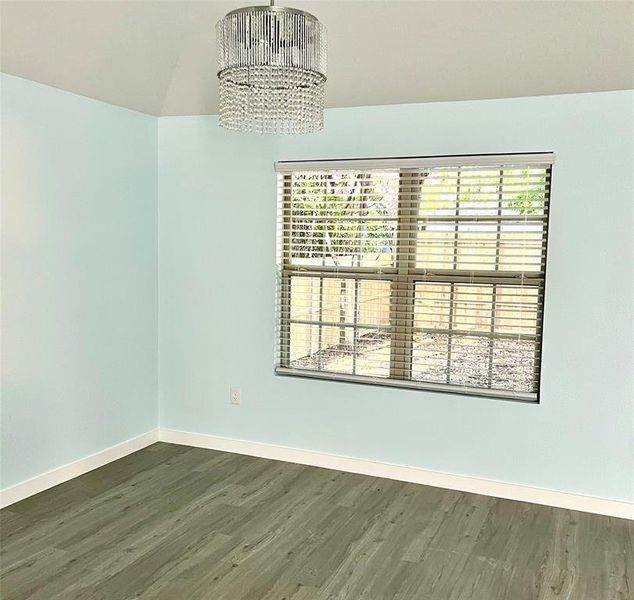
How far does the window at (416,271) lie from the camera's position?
375 centimetres

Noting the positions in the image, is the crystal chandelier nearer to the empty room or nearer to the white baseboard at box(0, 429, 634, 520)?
the empty room

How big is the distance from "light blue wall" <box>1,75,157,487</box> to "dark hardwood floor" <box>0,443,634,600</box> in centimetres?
34

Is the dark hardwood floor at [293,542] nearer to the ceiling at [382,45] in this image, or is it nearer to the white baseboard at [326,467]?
the white baseboard at [326,467]

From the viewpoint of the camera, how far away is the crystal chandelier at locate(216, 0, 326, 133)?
2.08 meters

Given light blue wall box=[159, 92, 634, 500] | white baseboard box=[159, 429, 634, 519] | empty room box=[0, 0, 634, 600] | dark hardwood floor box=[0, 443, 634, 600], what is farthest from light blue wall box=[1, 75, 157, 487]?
white baseboard box=[159, 429, 634, 519]

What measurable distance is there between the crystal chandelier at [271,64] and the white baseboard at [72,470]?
2382 millimetres

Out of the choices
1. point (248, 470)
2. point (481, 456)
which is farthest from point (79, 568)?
point (481, 456)

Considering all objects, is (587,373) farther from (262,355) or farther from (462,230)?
(262,355)

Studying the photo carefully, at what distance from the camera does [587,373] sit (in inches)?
141

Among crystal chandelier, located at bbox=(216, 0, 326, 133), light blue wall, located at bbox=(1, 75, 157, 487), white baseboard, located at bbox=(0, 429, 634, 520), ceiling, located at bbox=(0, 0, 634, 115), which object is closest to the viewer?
crystal chandelier, located at bbox=(216, 0, 326, 133)

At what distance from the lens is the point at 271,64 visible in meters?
2.09

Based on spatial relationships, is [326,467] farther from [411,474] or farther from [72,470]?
[72,470]

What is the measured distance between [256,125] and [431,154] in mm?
1680

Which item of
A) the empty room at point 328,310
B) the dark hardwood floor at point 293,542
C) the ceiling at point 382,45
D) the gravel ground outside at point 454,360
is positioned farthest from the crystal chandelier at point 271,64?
the gravel ground outside at point 454,360
